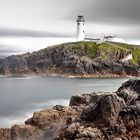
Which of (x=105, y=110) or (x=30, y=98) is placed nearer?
(x=105, y=110)

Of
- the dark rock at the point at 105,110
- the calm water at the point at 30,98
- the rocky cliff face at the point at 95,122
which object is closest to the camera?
the rocky cliff face at the point at 95,122

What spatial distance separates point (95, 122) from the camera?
3375 cm

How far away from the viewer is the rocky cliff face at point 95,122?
31.9 m

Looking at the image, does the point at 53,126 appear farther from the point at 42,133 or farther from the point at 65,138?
the point at 65,138

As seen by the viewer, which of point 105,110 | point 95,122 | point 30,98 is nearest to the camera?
point 95,122

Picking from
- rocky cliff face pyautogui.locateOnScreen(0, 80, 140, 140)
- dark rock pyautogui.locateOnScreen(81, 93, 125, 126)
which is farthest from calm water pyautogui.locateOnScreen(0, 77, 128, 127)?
dark rock pyautogui.locateOnScreen(81, 93, 125, 126)

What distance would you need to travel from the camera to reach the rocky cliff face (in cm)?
3188

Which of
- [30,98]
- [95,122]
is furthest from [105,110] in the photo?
[30,98]

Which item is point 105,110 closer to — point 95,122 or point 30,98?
point 95,122

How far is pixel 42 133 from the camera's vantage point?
128ft

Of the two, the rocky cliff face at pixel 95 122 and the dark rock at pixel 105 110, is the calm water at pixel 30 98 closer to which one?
the rocky cliff face at pixel 95 122

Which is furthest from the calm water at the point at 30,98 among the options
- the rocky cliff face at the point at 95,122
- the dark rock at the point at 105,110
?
the dark rock at the point at 105,110

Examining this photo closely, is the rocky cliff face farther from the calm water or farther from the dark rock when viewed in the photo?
the calm water

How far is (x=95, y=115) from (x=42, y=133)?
6698 mm
